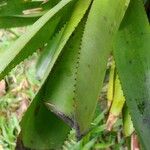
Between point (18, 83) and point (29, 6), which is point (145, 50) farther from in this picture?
point (18, 83)

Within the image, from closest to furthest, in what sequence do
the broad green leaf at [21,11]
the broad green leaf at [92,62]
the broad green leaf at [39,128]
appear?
1. the broad green leaf at [92,62]
2. the broad green leaf at [39,128]
3. the broad green leaf at [21,11]

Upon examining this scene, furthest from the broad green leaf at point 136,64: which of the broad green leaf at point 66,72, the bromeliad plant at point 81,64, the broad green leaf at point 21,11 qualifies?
the broad green leaf at point 21,11

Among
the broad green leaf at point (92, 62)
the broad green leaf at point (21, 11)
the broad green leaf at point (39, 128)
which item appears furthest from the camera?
the broad green leaf at point (21, 11)

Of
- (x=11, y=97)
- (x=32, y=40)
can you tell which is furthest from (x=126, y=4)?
(x=11, y=97)

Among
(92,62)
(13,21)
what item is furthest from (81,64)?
(13,21)

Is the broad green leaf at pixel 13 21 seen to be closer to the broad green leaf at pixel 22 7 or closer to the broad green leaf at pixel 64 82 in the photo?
the broad green leaf at pixel 22 7

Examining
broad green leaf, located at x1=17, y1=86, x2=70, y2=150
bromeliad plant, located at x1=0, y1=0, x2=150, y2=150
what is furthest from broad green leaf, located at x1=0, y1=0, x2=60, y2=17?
broad green leaf, located at x1=17, y1=86, x2=70, y2=150

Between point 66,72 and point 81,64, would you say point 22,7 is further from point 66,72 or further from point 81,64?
point 81,64

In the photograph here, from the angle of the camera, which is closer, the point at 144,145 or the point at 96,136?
the point at 144,145

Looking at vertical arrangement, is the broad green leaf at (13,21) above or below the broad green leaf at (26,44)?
below

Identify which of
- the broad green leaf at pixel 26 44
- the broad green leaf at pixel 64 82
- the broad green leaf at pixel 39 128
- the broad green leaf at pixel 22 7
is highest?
the broad green leaf at pixel 26 44
